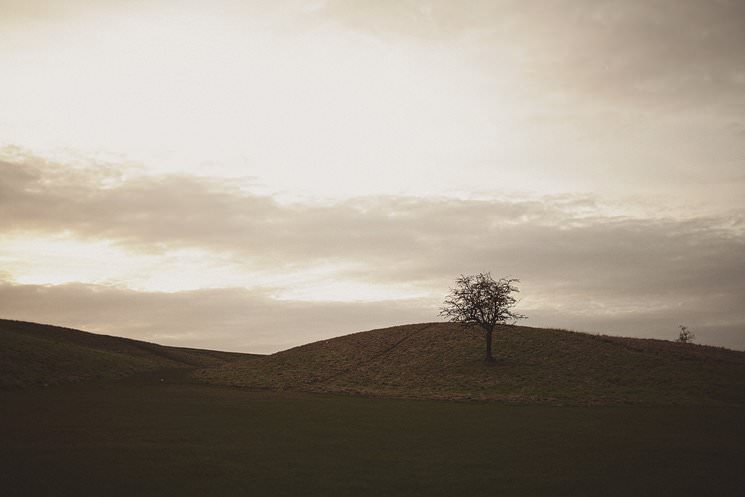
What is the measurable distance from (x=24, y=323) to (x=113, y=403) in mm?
64141

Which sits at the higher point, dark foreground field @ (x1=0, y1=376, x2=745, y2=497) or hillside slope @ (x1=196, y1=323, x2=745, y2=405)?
hillside slope @ (x1=196, y1=323, x2=745, y2=405)

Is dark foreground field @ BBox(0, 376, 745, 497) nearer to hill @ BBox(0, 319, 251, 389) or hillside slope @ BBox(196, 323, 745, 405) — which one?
hillside slope @ BBox(196, 323, 745, 405)

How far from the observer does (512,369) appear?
59562 mm

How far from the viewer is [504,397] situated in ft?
153

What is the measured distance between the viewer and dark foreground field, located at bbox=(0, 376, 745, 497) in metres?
18.9

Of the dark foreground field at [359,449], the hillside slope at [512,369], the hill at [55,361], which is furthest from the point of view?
the hill at [55,361]

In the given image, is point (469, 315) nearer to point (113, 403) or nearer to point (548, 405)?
point (548, 405)

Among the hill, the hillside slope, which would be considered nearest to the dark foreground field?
the hillside slope

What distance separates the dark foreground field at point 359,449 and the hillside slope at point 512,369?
7693mm

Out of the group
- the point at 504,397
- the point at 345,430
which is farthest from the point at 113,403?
the point at 504,397

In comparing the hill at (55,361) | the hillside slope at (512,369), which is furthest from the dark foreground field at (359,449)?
the hill at (55,361)

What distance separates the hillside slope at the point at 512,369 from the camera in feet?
161

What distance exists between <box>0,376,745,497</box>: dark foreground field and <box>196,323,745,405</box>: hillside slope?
25.2 ft

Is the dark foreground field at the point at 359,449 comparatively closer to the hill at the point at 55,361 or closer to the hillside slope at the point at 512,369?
the hillside slope at the point at 512,369
